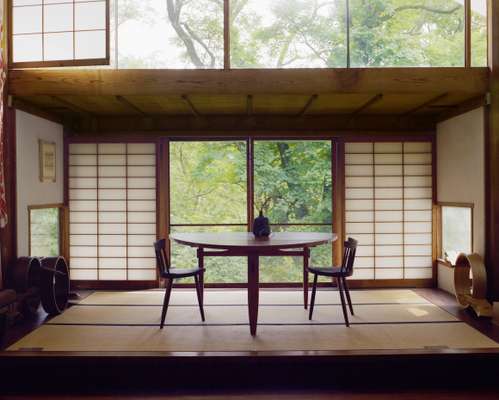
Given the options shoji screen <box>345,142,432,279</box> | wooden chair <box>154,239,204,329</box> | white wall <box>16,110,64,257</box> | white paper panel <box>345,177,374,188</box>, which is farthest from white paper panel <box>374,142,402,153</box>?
white wall <box>16,110,64,257</box>

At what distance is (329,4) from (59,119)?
18.7ft

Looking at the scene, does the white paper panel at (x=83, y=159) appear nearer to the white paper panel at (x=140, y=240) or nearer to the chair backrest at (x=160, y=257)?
the white paper panel at (x=140, y=240)

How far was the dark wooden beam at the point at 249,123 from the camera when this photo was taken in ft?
17.4

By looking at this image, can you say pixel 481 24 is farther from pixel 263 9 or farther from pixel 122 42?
pixel 122 42

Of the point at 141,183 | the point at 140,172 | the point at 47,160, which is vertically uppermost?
the point at 47,160

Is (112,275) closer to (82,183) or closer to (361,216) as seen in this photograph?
(82,183)

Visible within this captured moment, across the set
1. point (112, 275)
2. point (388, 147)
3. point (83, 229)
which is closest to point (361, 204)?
point (388, 147)

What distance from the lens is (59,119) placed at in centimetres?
515

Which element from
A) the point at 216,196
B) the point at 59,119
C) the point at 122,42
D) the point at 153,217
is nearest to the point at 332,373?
the point at 153,217

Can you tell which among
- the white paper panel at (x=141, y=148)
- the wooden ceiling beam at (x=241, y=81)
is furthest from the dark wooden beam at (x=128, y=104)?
the white paper panel at (x=141, y=148)

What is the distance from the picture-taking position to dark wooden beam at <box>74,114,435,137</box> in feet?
17.4

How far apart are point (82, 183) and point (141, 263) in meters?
1.32

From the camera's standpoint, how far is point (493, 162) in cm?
410

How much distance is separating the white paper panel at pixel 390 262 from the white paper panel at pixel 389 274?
53mm
